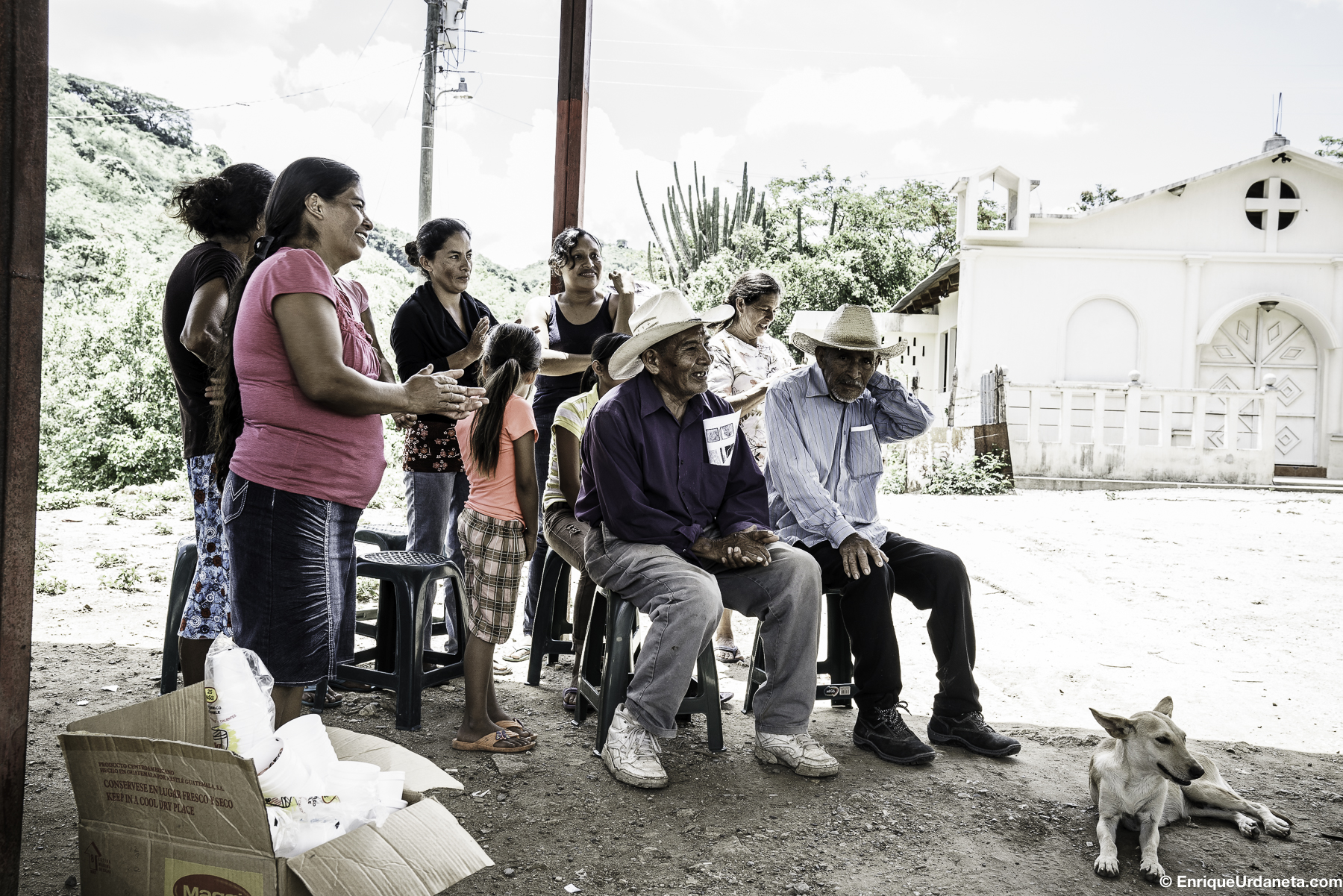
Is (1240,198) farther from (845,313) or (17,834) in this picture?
(17,834)

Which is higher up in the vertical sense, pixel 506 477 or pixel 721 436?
pixel 721 436

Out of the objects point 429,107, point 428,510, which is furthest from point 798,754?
point 429,107

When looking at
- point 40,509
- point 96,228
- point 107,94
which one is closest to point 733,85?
point 107,94

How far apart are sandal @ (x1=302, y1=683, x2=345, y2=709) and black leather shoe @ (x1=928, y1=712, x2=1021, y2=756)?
2.56 metres

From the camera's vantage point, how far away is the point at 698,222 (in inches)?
1081

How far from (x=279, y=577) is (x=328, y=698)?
6.19 feet

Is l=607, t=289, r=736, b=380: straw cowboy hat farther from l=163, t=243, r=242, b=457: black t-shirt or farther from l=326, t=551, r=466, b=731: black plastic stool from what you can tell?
A: l=163, t=243, r=242, b=457: black t-shirt

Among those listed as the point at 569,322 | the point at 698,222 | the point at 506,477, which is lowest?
the point at 506,477

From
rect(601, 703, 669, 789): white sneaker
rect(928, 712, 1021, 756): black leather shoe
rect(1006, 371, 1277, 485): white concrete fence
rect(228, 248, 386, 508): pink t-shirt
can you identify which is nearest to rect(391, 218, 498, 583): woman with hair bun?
rect(601, 703, 669, 789): white sneaker

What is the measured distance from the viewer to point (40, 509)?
980 centimetres

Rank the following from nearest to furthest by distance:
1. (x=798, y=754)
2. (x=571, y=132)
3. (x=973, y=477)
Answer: (x=798, y=754) < (x=571, y=132) < (x=973, y=477)

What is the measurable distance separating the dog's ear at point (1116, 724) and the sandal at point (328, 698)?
302cm

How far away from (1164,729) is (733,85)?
51924 mm

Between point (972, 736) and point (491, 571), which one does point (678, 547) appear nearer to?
point (491, 571)
